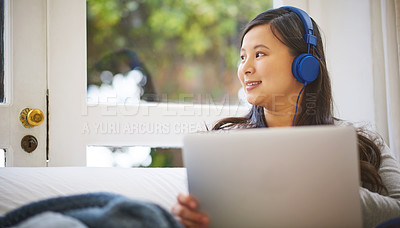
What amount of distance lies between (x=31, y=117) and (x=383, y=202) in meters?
1.16

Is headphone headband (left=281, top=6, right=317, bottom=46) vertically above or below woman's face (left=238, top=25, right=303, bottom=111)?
above

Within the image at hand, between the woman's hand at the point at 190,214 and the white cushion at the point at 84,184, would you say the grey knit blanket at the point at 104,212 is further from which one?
the white cushion at the point at 84,184

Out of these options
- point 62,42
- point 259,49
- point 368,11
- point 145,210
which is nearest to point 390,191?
point 259,49

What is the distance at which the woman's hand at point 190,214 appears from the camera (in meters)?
0.61

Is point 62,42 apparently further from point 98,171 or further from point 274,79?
point 274,79

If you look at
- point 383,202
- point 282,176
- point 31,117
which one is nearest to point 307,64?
point 383,202

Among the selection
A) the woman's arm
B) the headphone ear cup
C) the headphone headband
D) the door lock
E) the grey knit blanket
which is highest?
the headphone headband

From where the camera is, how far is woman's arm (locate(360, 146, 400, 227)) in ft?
2.71

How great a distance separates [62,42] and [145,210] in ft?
3.45

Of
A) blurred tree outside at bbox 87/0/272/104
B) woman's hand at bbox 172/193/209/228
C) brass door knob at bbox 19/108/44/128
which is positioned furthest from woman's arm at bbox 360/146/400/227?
brass door knob at bbox 19/108/44/128

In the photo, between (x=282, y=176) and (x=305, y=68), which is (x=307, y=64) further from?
(x=282, y=176)

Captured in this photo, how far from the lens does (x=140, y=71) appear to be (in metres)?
1.58

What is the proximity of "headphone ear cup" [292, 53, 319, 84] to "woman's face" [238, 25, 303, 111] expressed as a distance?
1.1 inches

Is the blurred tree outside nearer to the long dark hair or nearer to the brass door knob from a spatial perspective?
the brass door knob
